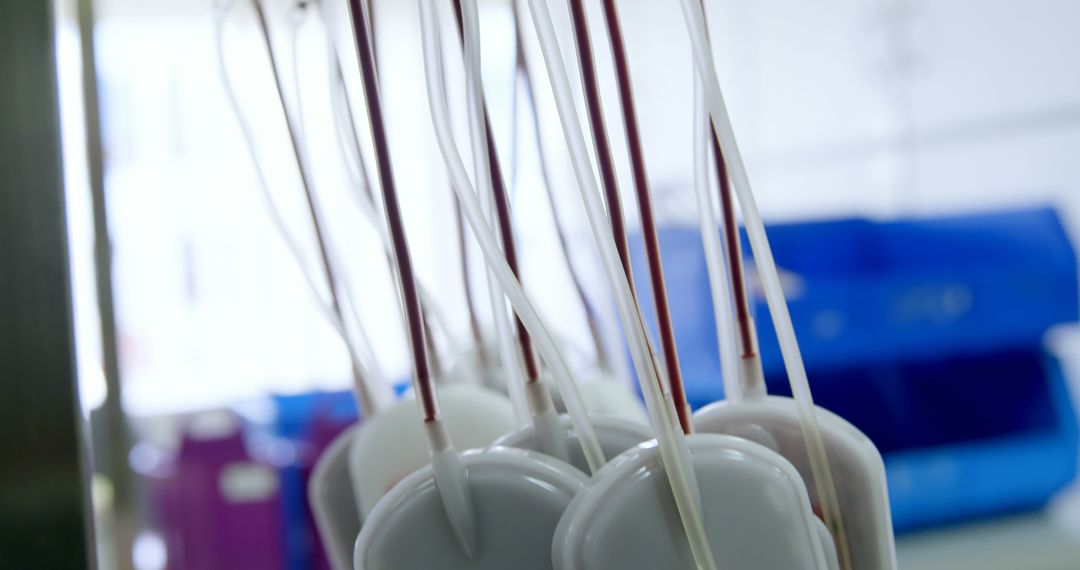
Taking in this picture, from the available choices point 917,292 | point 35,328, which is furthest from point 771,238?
point 35,328

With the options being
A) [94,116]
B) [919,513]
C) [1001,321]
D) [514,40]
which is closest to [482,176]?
[514,40]

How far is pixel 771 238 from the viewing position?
95 centimetres

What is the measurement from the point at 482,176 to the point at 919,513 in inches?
28.2

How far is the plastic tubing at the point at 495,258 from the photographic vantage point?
0.74 feet

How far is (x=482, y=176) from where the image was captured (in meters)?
0.27

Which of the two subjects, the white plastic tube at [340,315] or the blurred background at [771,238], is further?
the blurred background at [771,238]

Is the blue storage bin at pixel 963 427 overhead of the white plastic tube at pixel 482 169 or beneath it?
beneath

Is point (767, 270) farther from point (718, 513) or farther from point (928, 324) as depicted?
point (928, 324)

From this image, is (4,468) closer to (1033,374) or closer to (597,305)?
(597,305)

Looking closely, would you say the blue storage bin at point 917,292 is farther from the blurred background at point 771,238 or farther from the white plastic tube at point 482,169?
the white plastic tube at point 482,169

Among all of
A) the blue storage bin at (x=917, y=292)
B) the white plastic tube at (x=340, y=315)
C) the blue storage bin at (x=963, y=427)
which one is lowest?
the blue storage bin at (x=963, y=427)

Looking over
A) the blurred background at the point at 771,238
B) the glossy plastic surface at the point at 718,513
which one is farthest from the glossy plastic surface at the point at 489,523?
the blurred background at the point at 771,238

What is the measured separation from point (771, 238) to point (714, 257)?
689 mm

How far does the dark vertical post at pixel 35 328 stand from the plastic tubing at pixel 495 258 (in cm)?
10
